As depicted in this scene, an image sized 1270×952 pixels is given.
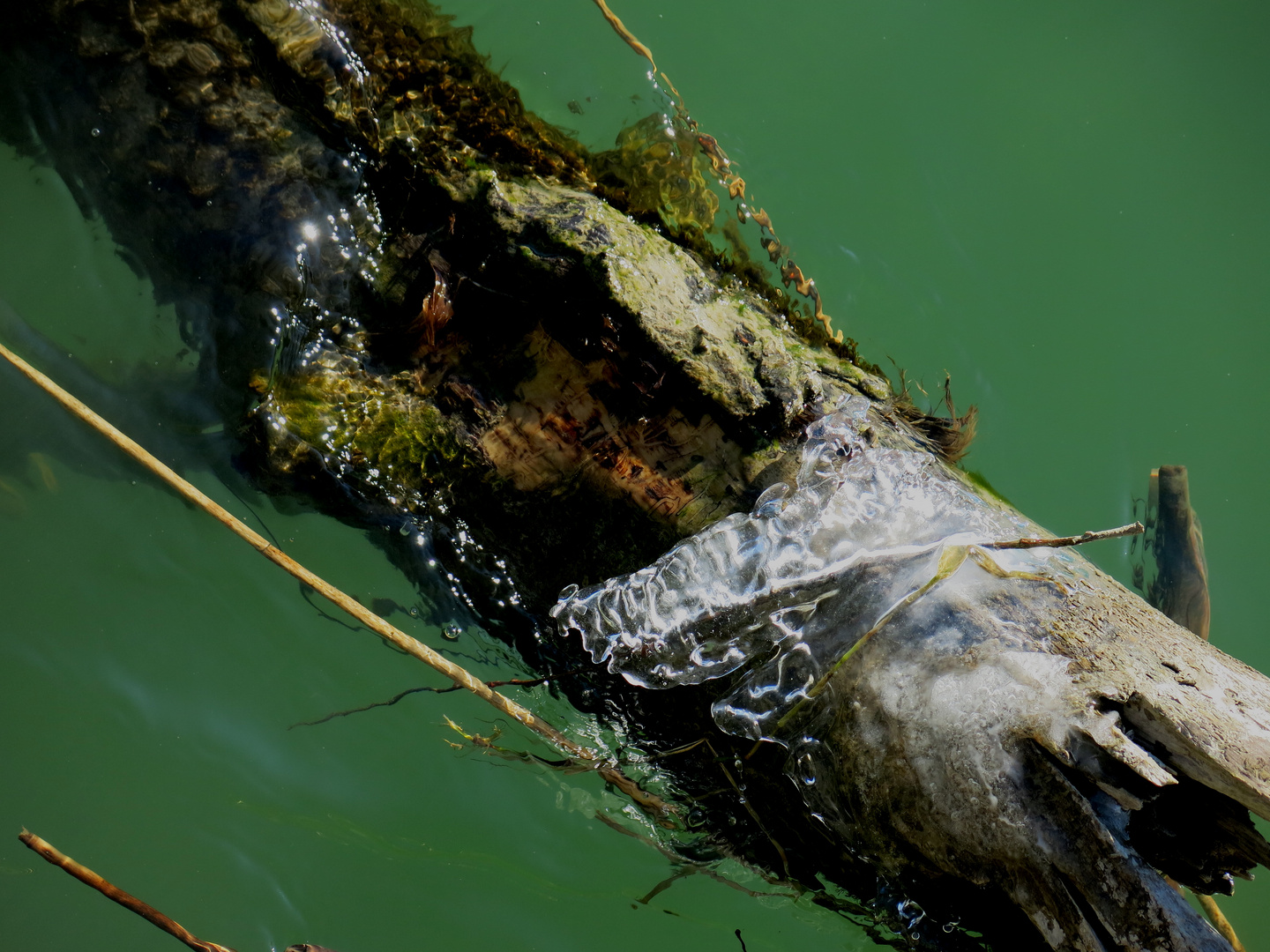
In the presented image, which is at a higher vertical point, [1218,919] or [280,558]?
[1218,919]

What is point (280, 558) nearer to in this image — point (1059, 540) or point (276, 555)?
point (276, 555)

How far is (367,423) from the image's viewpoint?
219cm

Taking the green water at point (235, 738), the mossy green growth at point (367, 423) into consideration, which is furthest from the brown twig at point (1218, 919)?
the mossy green growth at point (367, 423)

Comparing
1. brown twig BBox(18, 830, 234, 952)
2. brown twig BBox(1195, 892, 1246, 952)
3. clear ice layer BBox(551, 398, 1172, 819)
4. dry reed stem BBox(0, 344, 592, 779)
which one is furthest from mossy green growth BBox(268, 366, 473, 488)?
brown twig BBox(1195, 892, 1246, 952)

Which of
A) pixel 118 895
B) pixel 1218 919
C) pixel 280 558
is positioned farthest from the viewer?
pixel 1218 919

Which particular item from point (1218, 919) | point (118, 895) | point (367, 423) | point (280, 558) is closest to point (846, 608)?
point (367, 423)

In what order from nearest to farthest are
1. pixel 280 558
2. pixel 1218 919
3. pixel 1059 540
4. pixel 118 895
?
→ pixel 118 895, pixel 1059 540, pixel 280 558, pixel 1218 919

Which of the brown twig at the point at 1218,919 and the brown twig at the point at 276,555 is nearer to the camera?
the brown twig at the point at 276,555

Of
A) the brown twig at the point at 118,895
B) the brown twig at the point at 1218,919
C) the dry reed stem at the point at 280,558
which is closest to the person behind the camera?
the brown twig at the point at 118,895

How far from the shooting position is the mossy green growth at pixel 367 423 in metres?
2.15

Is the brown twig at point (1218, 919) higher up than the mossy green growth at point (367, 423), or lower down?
higher up

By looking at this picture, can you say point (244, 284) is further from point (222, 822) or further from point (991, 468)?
point (991, 468)

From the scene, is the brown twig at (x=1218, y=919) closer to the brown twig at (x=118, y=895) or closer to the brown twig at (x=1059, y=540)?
the brown twig at (x=1059, y=540)

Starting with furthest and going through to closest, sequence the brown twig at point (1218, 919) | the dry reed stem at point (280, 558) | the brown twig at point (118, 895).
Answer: the brown twig at point (1218, 919)
the dry reed stem at point (280, 558)
the brown twig at point (118, 895)
